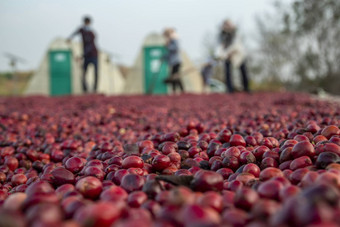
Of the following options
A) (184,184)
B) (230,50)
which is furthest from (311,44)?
(184,184)

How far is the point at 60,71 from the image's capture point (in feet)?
77.7

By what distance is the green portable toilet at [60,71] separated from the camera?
77.7ft

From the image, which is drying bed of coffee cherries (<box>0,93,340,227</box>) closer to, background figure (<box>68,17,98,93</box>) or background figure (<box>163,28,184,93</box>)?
background figure (<box>68,17,98,93</box>)

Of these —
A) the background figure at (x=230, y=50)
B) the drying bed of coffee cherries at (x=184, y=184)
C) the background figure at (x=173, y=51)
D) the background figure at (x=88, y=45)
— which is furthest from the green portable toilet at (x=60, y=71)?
the drying bed of coffee cherries at (x=184, y=184)

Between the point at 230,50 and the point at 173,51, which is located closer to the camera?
the point at 230,50

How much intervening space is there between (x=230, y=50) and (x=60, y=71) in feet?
50.3

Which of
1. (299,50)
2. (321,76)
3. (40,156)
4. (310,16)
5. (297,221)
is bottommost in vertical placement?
(40,156)

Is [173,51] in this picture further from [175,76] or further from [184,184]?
[184,184]

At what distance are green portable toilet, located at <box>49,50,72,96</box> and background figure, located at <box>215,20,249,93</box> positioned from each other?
568 inches

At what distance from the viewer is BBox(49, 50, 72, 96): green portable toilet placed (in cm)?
2369

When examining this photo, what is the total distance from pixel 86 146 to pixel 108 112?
305cm

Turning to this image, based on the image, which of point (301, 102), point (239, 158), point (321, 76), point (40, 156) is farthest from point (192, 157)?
point (321, 76)

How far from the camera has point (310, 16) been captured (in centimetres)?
2148

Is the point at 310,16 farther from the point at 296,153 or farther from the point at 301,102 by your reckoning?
the point at 296,153
